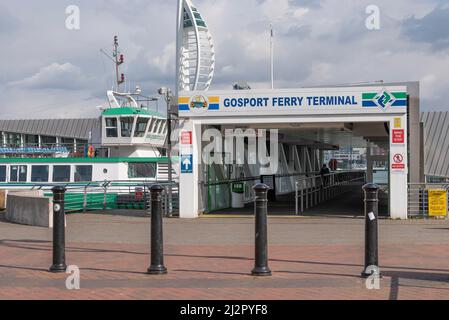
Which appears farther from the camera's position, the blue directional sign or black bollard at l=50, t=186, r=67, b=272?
the blue directional sign

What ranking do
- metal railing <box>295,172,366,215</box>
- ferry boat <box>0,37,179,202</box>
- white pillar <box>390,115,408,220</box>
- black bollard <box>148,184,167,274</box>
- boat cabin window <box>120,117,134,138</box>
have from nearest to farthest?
black bollard <box>148,184,167,274</box>, white pillar <box>390,115,408,220</box>, metal railing <box>295,172,366,215</box>, ferry boat <box>0,37,179,202</box>, boat cabin window <box>120,117,134,138</box>

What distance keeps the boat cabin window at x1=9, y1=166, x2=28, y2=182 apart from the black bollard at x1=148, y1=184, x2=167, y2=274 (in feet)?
72.2

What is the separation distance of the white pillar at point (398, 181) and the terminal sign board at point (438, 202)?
71cm

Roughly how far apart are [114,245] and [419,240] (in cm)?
600

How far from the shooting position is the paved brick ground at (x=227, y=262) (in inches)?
312

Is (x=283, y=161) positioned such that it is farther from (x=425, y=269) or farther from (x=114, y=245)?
(x=425, y=269)

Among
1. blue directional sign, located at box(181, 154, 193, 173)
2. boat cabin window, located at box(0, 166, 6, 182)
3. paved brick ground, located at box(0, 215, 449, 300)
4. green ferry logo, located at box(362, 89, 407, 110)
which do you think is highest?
green ferry logo, located at box(362, 89, 407, 110)

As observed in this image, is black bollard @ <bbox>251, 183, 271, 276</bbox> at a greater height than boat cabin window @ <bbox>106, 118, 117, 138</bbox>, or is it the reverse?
boat cabin window @ <bbox>106, 118, 117, 138</bbox>

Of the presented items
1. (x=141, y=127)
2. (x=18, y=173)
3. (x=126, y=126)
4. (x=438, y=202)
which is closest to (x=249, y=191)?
(x=141, y=127)

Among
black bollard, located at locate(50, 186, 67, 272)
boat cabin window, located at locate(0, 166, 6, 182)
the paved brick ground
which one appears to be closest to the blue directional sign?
the paved brick ground

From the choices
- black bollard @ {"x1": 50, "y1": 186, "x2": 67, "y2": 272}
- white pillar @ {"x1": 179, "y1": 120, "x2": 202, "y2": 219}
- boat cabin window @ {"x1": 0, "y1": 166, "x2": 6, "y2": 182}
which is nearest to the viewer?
black bollard @ {"x1": 50, "y1": 186, "x2": 67, "y2": 272}

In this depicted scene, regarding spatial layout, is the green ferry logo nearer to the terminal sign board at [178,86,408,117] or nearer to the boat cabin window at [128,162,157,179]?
the terminal sign board at [178,86,408,117]

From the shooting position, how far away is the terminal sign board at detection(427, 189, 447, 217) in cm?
1767
